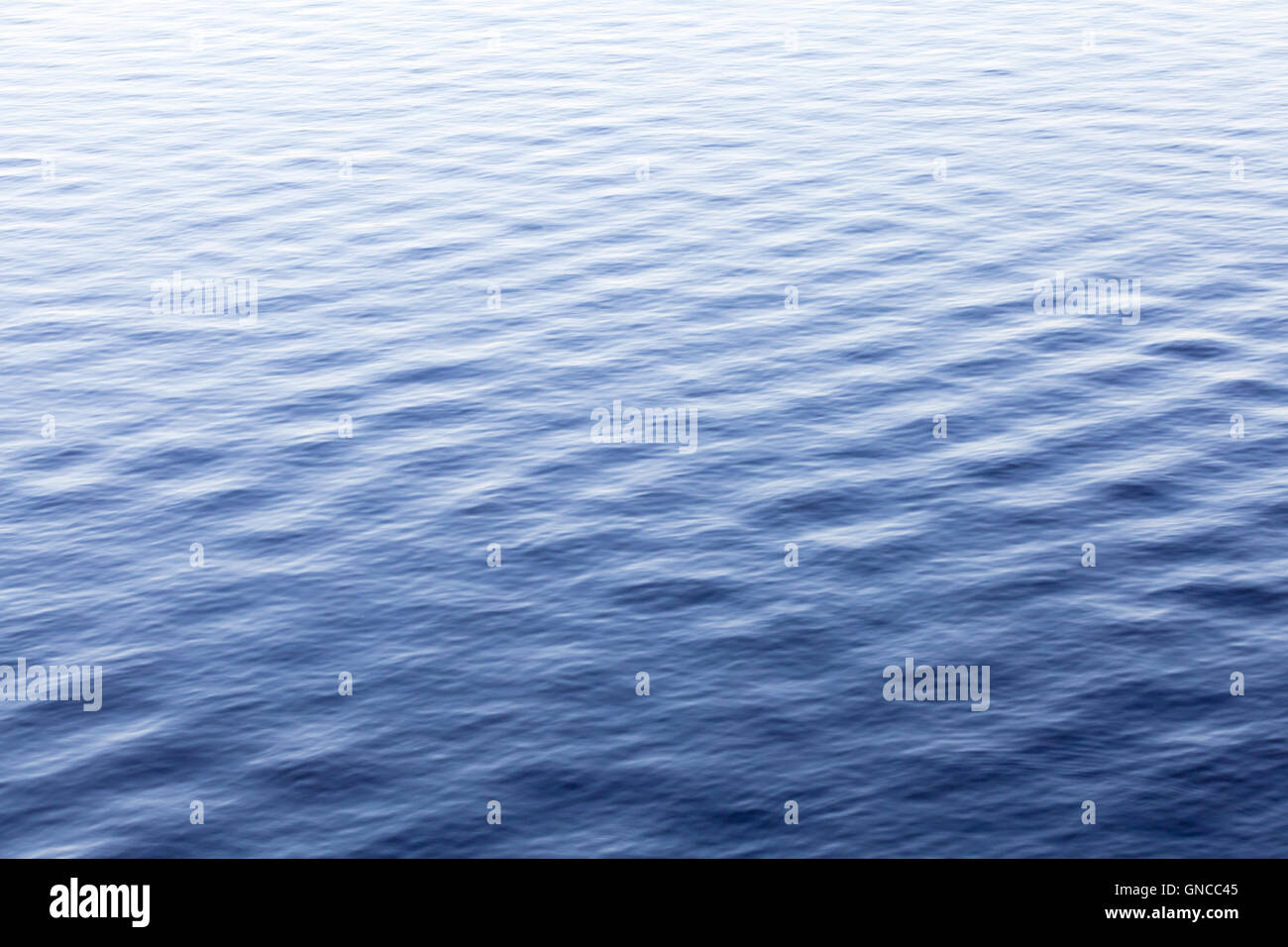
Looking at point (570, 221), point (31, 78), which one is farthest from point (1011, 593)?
point (31, 78)

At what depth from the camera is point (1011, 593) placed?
195 feet

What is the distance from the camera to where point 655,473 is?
69.4 m

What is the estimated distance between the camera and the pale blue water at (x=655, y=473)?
165 ft

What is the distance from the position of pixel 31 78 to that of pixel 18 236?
139 feet

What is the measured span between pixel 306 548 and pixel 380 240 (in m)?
37.5

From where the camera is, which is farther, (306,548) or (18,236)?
(18,236)

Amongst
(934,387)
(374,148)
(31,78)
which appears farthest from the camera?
(31,78)

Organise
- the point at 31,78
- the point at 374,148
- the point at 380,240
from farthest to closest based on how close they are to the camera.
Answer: the point at 31,78 < the point at 374,148 < the point at 380,240

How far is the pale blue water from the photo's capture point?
50438 millimetres
